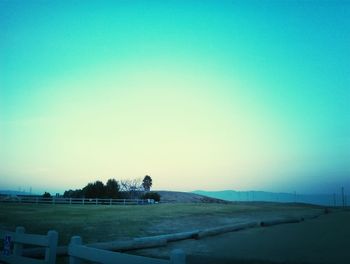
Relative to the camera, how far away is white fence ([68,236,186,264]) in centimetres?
464

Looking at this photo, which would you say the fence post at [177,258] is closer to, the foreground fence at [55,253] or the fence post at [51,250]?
the foreground fence at [55,253]

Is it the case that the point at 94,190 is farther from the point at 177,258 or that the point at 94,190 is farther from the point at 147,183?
the point at 177,258

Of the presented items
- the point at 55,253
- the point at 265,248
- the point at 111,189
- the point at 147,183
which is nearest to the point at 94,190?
the point at 111,189

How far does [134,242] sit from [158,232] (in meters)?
4.85

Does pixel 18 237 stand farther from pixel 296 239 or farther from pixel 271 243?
pixel 296 239

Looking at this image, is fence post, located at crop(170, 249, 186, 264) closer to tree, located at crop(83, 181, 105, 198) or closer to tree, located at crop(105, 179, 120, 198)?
tree, located at crop(83, 181, 105, 198)

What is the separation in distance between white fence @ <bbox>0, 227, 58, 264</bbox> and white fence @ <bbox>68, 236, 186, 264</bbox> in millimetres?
646

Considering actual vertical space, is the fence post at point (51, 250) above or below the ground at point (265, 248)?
above

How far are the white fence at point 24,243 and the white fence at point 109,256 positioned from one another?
65 cm

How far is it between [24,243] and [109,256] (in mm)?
3096

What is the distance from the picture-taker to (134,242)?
12008 millimetres

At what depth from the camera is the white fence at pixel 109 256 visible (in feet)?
15.2

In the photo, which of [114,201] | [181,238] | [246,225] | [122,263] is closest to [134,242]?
[181,238]

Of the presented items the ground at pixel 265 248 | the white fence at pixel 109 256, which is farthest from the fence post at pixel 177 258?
the ground at pixel 265 248
